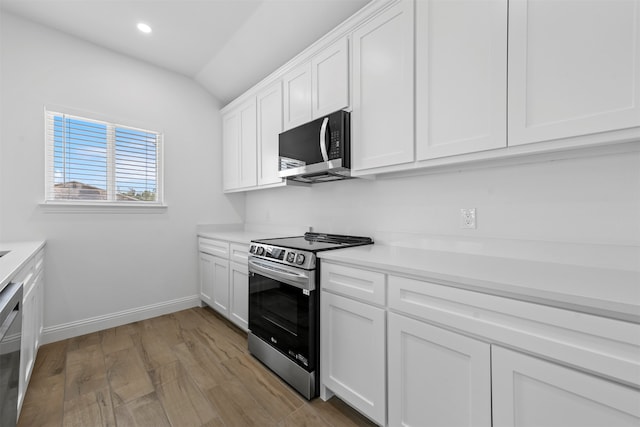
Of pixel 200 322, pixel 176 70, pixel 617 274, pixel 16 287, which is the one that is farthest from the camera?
pixel 176 70

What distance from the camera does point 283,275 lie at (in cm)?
188

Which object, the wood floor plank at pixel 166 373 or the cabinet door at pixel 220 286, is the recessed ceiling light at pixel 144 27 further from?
the wood floor plank at pixel 166 373

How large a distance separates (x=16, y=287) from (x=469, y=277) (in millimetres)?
1930

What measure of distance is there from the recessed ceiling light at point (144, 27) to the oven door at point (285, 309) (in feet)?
7.78

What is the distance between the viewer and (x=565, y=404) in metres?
0.88

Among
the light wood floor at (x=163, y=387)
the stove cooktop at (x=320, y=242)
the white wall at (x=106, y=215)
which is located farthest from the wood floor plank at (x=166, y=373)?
the white wall at (x=106, y=215)

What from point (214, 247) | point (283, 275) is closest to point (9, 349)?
point (283, 275)

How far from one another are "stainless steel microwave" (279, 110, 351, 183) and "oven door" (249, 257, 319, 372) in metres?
0.77

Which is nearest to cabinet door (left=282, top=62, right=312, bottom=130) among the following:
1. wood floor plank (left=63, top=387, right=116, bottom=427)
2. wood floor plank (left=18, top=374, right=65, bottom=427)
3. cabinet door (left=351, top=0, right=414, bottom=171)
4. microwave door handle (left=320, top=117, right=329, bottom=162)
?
microwave door handle (left=320, top=117, right=329, bottom=162)

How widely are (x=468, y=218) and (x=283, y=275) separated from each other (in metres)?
1.25

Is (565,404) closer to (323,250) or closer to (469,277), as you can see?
(469,277)

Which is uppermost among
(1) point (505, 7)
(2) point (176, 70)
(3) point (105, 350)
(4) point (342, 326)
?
(2) point (176, 70)

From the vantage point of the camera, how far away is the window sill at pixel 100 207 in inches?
98.7

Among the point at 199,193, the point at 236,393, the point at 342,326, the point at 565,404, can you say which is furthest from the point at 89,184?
the point at 565,404
